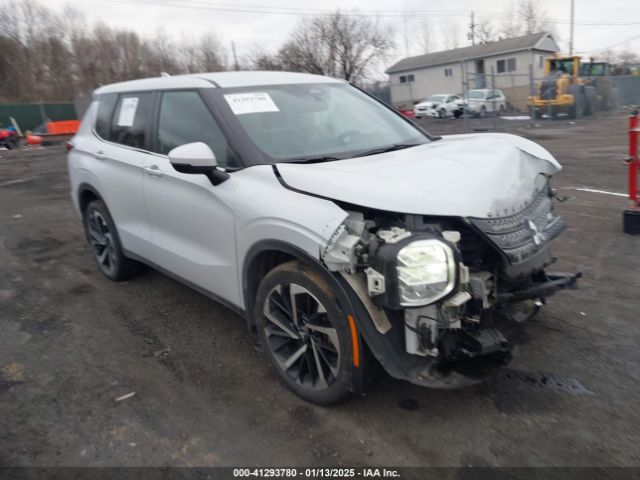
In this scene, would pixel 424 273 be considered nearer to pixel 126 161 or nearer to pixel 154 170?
pixel 154 170

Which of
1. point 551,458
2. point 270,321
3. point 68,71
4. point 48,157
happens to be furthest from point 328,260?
point 68,71

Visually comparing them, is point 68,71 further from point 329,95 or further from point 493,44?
point 329,95

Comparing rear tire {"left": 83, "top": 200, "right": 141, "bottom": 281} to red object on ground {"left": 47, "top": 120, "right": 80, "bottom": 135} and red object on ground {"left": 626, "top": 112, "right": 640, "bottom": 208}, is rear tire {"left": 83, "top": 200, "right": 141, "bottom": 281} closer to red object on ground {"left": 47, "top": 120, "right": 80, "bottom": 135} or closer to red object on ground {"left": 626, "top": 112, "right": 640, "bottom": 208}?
red object on ground {"left": 626, "top": 112, "right": 640, "bottom": 208}

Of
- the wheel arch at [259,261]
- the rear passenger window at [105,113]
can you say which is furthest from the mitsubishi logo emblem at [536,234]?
the rear passenger window at [105,113]

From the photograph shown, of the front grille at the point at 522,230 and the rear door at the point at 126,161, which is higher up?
the rear door at the point at 126,161

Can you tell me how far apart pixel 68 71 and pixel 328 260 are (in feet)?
186

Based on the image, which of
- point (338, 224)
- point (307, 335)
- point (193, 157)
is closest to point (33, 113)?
point (193, 157)

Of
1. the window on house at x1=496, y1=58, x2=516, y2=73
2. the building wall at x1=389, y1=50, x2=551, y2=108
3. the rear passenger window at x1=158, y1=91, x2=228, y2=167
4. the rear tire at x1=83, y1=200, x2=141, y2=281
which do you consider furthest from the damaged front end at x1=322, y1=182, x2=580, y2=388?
the window on house at x1=496, y1=58, x2=516, y2=73

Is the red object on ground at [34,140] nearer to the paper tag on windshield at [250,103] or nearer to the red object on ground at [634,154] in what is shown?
the paper tag on windshield at [250,103]

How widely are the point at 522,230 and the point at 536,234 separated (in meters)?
0.14

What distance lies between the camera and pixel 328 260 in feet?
8.50

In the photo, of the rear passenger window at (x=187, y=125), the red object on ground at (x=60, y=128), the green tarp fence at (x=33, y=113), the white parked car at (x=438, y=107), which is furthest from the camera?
the green tarp fence at (x=33, y=113)

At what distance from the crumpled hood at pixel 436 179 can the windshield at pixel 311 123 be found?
0.27m

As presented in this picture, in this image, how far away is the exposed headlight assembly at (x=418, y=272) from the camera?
244 centimetres
